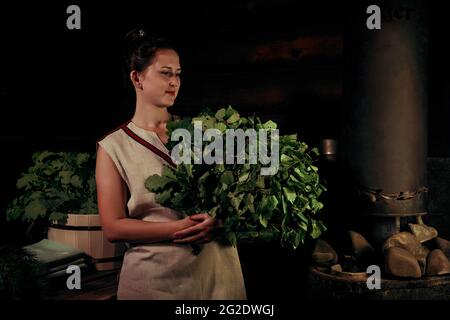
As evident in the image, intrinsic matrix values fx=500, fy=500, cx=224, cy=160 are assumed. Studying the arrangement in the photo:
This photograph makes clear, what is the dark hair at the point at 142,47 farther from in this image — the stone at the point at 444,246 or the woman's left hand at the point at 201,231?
the stone at the point at 444,246

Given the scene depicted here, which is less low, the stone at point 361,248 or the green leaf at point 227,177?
the green leaf at point 227,177

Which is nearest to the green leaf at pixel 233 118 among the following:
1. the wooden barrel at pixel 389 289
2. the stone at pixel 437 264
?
the wooden barrel at pixel 389 289

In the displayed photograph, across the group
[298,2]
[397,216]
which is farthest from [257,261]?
[298,2]

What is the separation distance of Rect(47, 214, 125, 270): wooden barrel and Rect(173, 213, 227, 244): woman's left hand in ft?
3.54

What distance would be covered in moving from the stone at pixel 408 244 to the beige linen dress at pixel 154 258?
1951mm

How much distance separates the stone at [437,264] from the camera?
12.4 feet

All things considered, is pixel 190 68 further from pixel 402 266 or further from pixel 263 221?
pixel 263 221

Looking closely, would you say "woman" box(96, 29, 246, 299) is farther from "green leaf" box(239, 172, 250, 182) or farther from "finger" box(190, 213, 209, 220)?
"green leaf" box(239, 172, 250, 182)

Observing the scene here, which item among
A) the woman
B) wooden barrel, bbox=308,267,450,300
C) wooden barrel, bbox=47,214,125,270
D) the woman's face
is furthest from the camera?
wooden barrel, bbox=308,267,450,300

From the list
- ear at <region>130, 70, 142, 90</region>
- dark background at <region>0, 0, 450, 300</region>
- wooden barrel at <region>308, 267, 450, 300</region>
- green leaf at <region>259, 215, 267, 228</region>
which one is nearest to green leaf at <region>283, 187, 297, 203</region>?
green leaf at <region>259, 215, 267, 228</region>

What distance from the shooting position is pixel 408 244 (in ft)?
13.2

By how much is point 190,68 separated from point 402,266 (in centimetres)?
335

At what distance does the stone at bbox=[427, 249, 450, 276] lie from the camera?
378 cm

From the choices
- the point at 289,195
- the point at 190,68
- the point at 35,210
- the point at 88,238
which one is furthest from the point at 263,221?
the point at 190,68
